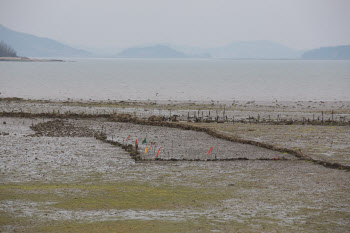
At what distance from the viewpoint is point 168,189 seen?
64.7 feet

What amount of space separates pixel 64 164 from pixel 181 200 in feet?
30.1

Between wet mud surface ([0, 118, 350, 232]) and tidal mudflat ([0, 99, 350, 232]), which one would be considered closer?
tidal mudflat ([0, 99, 350, 232])

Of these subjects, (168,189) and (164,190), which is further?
(168,189)

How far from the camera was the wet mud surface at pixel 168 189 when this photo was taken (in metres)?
15.7

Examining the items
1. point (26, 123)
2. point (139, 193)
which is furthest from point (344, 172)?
point (26, 123)

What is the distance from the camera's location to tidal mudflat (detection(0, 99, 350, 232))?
15.4 metres

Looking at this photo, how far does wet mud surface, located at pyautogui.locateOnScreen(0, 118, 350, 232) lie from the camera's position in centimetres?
1569

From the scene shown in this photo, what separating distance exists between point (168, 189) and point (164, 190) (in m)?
0.25

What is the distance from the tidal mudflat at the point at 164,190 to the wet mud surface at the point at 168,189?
0.04m

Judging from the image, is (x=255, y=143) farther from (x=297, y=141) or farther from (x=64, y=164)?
(x=64, y=164)

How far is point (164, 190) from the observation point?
64.2ft

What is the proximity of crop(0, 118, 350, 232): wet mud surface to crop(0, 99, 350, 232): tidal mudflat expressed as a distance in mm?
39

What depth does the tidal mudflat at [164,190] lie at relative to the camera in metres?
15.4

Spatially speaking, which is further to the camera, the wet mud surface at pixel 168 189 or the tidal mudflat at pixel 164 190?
the wet mud surface at pixel 168 189
